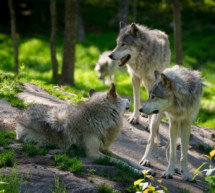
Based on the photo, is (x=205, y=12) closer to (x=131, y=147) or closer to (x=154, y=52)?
(x=154, y=52)

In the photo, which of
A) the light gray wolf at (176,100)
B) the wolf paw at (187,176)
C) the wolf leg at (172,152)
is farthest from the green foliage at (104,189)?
the wolf paw at (187,176)

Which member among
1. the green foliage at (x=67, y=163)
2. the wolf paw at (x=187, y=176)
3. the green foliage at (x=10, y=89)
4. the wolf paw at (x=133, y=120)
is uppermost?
the green foliage at (x=10, y=89)

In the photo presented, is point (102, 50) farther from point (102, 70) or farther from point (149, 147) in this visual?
point (149, 147)

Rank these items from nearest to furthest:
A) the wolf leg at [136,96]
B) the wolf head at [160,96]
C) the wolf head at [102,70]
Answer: the wolf head at [160,96] < the wolf leg at [136,96] < the wolf head at [102,70]

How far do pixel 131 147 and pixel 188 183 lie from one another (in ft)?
4.68

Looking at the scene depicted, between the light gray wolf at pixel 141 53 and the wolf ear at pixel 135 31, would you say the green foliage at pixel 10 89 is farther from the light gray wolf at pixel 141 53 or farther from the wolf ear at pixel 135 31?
the wolf ear at pixel 135 31

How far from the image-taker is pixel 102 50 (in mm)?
17234

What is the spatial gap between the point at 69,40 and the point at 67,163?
21.7 ft

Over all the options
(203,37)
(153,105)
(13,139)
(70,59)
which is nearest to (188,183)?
(153,105)

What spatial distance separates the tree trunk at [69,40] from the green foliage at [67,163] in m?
6.20

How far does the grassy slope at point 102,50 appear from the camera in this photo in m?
11.3

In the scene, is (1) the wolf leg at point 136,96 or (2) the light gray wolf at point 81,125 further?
(1) the wolf leg at point 136,96

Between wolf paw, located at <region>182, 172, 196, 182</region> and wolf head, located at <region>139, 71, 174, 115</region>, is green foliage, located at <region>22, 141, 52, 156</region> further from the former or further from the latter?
wolf paw, located at <region>182, 172, 196, 182</region>

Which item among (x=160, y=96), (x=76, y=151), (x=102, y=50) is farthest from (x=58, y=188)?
(x=102, y=50)
